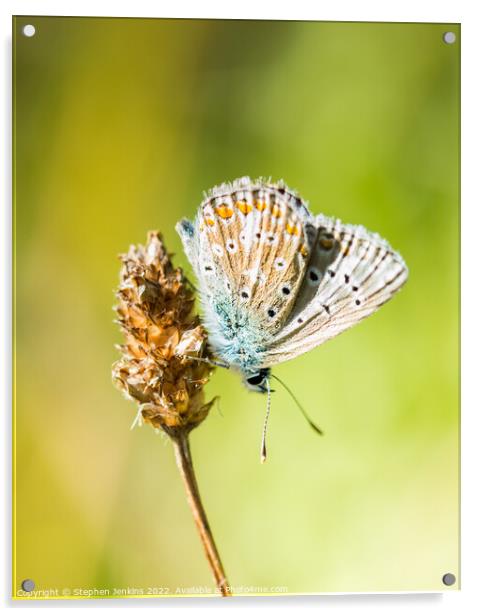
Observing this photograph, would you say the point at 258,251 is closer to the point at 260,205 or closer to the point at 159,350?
the point at 260,205

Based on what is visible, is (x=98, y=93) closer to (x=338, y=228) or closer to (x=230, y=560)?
(x=338, y=228)

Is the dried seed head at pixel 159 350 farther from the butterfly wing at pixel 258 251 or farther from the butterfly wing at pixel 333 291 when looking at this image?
the butterfly wing at pixel 333 291

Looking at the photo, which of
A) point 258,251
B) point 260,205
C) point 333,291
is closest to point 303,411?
point 333,291

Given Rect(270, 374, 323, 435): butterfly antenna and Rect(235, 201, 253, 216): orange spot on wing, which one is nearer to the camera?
Rect(235, 201, 253, 216): orange spot on wing

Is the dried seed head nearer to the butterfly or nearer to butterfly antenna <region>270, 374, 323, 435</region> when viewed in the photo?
the butterfly

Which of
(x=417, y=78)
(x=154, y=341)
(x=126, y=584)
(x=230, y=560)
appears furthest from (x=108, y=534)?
(x=417, y=78)

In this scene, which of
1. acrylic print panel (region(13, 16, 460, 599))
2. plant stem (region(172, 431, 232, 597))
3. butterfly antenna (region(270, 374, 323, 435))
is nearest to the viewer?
plant stem (region(172, 431, 232, 597))

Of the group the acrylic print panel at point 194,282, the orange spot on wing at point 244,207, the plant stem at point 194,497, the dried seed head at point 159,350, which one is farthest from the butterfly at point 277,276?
the plant stem at point 194,497

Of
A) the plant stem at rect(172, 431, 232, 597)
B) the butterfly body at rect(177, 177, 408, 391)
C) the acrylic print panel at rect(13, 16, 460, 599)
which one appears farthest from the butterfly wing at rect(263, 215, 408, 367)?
the plant stem at rect(172, 431, 232, 597)
